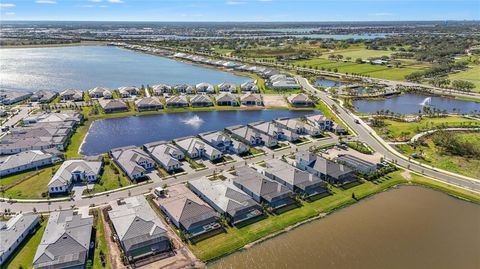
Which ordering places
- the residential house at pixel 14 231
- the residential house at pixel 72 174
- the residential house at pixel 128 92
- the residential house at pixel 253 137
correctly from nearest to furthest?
1. the residential house at pixel 14 231
2. the residential house at pixel 72 174
3. the residential house at pixel 253 137
4. the residential house at pixel 128 92

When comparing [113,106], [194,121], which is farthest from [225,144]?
[113,106]

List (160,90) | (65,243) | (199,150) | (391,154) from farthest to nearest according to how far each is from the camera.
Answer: (160,90) → (391,154) → (199,150) → (65,243)

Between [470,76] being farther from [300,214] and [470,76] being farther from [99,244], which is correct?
[99,244]

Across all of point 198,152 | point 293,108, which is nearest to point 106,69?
point 293,108

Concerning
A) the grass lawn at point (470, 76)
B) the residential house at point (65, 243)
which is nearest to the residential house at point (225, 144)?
the residential house at point (65, 243)

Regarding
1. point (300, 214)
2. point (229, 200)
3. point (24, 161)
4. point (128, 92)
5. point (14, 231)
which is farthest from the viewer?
point (128, 92)

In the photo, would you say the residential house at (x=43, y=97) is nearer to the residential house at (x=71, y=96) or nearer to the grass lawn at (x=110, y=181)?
the residential house at (x=71, y=96)

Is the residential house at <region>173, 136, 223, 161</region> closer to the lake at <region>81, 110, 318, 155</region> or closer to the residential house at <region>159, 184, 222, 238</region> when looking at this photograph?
the lake at <region>81, 110, 318, 155</region>
